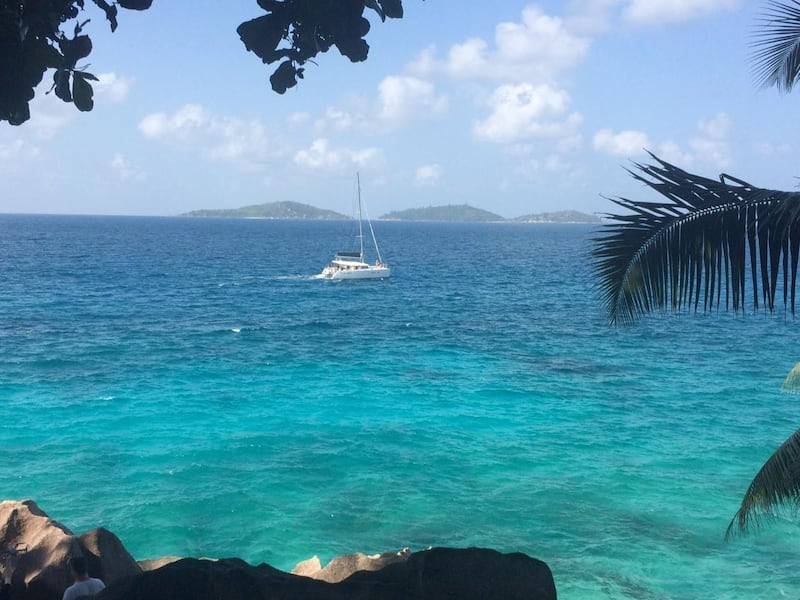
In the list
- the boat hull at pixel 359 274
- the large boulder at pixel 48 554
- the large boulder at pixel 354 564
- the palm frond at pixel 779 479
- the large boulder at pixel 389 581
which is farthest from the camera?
the boat hull at pixel 359 274

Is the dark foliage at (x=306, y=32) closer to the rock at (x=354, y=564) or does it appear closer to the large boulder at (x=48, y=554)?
the rock at (x=354, y=564)

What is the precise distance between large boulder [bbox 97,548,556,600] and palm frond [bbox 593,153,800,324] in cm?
280

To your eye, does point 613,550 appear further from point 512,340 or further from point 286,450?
point 512,340

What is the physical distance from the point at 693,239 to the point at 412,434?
19337mm

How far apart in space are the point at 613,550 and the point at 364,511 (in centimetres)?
593

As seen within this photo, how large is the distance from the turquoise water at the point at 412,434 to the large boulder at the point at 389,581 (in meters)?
3.06

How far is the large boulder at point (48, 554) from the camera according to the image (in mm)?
9062

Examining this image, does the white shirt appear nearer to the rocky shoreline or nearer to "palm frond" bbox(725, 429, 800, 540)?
the rocky shoreline

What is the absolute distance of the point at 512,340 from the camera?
42031 millimetres

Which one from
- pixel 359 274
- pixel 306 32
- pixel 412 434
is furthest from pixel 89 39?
pixel 359 274

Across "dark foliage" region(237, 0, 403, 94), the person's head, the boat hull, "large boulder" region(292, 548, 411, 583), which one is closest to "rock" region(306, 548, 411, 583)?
"large boulder" region(292, 548, 411, 583)

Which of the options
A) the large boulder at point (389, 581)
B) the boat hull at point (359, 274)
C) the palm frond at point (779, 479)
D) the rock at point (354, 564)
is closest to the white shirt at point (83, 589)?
the large boulder at point (389, 581)

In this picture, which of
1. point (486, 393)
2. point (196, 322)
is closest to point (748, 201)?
point (486, 393)

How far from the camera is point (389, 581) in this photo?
7.16 m
